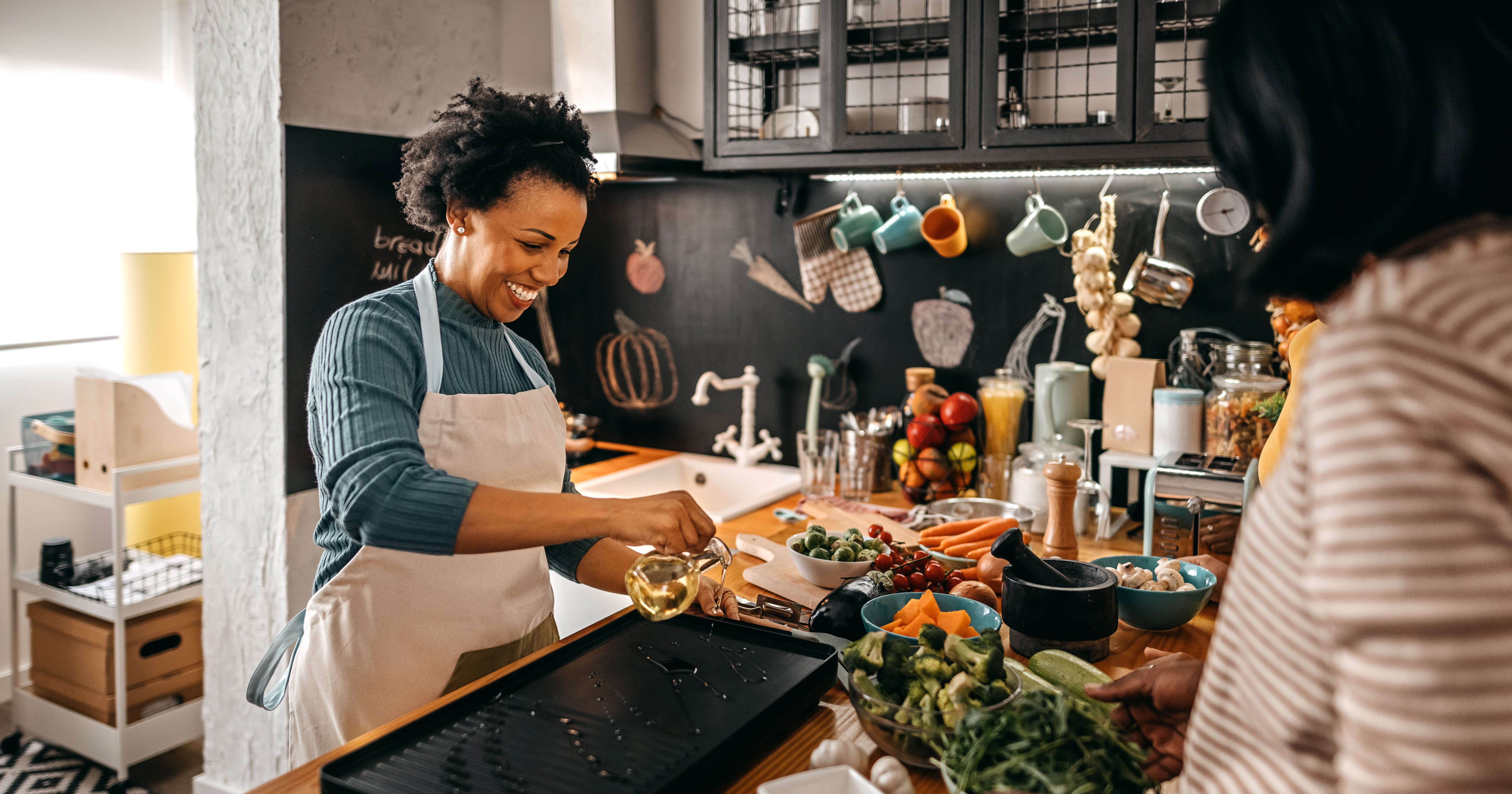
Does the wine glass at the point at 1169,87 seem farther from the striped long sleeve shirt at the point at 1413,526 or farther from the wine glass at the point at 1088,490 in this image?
the striped long sleeve shirt at the point at 1413,526

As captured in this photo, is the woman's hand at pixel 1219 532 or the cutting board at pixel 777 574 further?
the woman's hand at pixel 1219 532

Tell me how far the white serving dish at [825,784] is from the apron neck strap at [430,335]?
0.81 m

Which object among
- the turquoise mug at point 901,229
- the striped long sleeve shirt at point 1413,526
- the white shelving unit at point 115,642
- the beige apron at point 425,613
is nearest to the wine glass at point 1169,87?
the turquoise mug at point 901,229

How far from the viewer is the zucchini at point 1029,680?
1.17 meters

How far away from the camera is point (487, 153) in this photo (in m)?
1.47

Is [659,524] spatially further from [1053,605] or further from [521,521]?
[1053,605]

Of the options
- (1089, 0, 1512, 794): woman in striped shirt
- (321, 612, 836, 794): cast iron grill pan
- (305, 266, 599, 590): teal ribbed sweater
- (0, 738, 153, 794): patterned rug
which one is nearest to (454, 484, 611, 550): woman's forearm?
(305, 266, 599, 590): teal ribbed sweater

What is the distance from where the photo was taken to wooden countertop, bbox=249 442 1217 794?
1051 mm

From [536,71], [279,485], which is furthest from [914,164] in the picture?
[279,485]

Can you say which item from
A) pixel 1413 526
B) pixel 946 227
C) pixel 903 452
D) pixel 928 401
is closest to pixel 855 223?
pixel 946 227

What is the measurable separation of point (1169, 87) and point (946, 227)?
0.68m

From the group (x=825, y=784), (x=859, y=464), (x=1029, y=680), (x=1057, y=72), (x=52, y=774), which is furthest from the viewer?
(x=52, y=774)

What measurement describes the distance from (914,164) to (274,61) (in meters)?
1.44

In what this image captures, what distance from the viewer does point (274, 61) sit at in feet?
7.01
